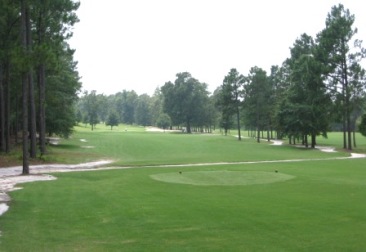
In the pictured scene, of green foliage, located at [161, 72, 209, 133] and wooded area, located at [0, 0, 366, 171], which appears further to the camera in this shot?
green foliage, located at [161, 72, 209, 133]

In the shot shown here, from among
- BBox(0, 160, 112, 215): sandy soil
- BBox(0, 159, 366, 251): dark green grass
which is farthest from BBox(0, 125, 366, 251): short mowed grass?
BBox(0, 160, 112, 215): sandy soil

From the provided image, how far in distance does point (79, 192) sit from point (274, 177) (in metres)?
11.2

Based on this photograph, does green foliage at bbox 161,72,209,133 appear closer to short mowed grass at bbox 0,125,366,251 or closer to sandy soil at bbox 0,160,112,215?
sandy soil at bbox 0,160,112,215

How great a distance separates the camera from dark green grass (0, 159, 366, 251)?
9281mm

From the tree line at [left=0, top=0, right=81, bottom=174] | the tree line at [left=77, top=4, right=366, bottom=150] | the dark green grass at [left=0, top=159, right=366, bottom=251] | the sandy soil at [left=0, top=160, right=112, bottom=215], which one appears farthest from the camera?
the tree line at [left=77, top=4, right=366, bottom=150]

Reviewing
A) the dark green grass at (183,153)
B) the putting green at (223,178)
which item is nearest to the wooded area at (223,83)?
the dark green grass at (183,153)

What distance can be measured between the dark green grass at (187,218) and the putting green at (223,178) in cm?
166

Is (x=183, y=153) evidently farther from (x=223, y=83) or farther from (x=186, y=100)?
(x=186, y=100)

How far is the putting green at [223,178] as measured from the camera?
21344 millimetres

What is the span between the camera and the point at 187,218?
1204 centimetres

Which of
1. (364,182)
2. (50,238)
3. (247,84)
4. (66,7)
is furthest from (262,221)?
(247,84)

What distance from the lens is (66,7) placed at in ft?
109

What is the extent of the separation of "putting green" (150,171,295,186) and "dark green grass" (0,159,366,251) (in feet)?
5.44

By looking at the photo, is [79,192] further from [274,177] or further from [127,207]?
[274,177]
